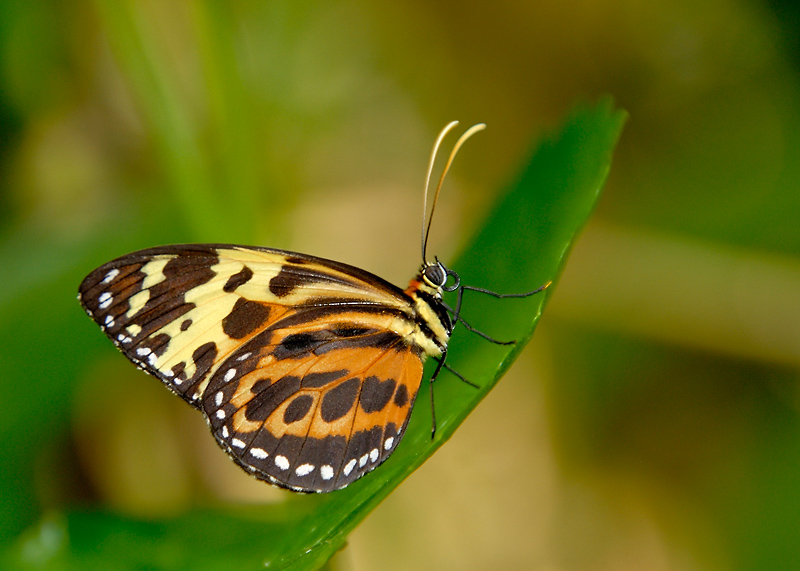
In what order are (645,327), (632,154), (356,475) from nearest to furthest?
(356,475) → (645,327) → (632,154)

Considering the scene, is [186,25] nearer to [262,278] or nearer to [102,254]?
[102,254]

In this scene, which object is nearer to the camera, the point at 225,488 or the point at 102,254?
the point at 102,254

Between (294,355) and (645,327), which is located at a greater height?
(294,355)

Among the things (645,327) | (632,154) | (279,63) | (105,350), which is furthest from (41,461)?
(632,154)

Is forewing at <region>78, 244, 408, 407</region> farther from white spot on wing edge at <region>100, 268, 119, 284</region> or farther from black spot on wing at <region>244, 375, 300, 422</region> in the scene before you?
black spot on wing at <region>244, 375, 300, 422</region>

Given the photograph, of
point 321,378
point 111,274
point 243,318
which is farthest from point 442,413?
point 111,274

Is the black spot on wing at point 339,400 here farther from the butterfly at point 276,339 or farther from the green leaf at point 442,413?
the green leaf at point 442,413

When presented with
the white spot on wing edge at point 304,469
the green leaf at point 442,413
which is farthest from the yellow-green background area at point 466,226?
the white spot on wing edge at point 304,469
